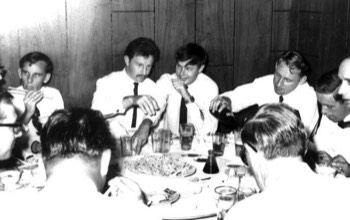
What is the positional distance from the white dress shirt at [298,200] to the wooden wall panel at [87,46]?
3.04 meters

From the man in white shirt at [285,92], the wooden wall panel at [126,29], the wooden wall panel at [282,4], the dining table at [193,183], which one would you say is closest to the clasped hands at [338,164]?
the dining table at [193,183]

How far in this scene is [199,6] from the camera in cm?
451

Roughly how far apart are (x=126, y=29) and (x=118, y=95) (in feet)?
2.54

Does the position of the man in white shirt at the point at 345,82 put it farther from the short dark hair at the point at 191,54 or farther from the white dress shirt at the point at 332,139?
the short dark hair at the point at 191,54

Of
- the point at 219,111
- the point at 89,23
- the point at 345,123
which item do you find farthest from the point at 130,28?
the point at 345,123

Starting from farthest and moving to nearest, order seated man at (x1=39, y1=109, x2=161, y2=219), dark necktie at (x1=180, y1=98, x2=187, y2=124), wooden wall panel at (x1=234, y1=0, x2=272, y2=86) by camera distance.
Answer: wooden wall panel at (x1=234, y1=0, x2=272, y2=86) → dark necktie at (x1=180, y1=98, x2=187, y2=124) → seated man at (x1=39, y1=109, x2=161, y2=219)

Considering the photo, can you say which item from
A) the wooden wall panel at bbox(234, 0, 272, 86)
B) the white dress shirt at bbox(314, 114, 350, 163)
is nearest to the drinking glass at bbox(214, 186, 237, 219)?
the white dress shirt at bbox(314, 114, 350, 163)

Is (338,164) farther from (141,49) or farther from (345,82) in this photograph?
(141,49)

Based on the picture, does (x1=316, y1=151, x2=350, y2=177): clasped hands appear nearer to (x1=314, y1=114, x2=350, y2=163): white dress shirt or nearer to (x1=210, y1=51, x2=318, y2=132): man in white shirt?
(x1=314, y1=114, x2=350, y2=163): white dress shirt

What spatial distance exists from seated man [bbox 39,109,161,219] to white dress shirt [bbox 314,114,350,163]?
2.12 meters

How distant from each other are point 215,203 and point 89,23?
2.64 meters

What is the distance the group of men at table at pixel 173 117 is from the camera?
1467 mm

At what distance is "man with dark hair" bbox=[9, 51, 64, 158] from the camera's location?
3387mm

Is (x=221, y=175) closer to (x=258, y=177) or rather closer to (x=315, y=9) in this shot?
(x=258, y=177)
